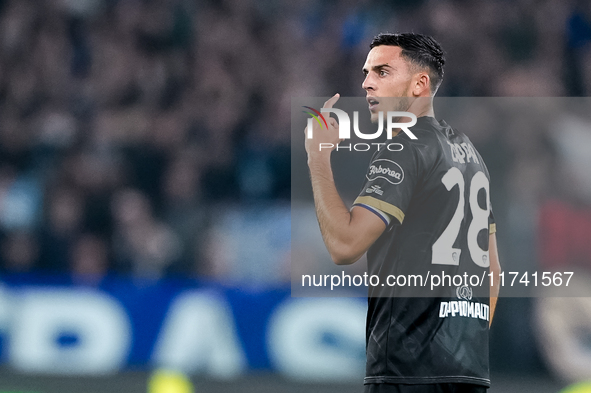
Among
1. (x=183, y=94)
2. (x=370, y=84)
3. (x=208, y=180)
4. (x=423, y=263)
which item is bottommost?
(x=423, y=263)

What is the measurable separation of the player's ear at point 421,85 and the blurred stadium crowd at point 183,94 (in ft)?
11.0

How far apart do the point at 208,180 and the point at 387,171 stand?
4.60 m

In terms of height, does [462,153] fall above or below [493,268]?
above

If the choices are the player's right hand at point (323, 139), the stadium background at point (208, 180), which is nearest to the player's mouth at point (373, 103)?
the player's right hand at point (323, 139)

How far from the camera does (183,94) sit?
8203 mm

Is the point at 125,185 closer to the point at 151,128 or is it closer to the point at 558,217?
the point at 151,128

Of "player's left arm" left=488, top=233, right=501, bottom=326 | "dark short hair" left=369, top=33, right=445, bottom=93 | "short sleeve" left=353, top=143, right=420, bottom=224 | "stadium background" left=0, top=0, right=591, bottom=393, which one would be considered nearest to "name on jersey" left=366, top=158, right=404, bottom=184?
"short sleeve" left=353, top=143, right=420, bottom=224

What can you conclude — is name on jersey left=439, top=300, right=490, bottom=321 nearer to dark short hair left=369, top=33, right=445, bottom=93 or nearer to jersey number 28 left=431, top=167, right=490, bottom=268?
jersey number 28 left=431, top=167, right=490, bottom=268

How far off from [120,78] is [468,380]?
6817 mm

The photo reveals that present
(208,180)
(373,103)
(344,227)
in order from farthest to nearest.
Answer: (208,180) < (373,103) < (344,227)

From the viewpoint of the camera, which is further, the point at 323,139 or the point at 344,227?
the point at 323,139

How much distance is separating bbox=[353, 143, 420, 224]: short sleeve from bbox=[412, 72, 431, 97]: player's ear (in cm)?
31

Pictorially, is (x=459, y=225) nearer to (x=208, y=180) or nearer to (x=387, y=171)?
(x=387, y=171)

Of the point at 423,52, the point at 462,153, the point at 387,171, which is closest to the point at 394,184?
the point at 387,171
